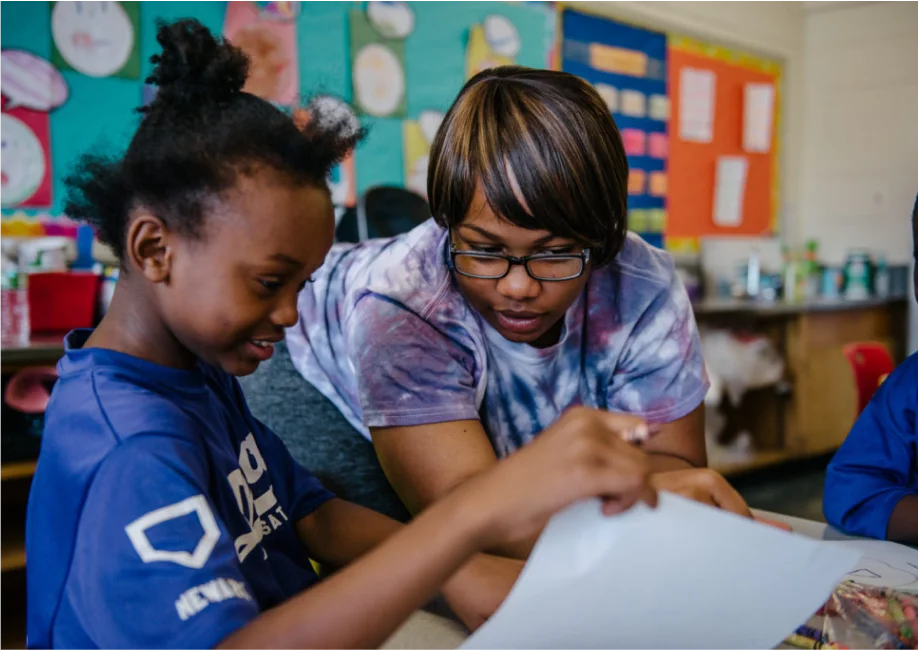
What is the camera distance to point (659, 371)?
101 cm

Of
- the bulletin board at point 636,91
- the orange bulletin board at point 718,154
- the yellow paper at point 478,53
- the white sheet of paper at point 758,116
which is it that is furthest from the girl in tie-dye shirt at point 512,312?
the white sheet of paper at point 758,116

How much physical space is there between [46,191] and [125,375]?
1.89 metres

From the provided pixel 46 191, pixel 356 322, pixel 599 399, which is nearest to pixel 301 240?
pixel 356 322

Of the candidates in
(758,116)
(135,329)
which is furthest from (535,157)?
(758,116)

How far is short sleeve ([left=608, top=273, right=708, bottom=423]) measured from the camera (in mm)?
1000

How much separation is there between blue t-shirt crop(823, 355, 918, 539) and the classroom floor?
7.06ft

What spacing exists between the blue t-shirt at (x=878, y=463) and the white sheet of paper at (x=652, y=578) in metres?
0.49

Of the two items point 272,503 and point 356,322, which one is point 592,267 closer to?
point 356,322

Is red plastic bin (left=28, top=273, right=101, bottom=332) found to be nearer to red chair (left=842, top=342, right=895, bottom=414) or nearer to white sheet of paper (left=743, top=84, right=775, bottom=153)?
red chair (left=842, top=342, right=895, bottom=414)

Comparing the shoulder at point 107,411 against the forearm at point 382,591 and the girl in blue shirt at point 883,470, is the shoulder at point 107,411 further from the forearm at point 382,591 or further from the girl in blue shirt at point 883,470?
the girl in blue shirt at point 883,470

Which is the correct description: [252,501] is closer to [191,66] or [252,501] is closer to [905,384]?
[191,66]

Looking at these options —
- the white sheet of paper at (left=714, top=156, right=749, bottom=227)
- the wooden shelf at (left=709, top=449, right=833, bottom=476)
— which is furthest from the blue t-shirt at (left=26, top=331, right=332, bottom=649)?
the white sheet of paper at (left=714, top=156, right=749, bottom=227)

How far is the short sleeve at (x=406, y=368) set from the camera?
853 millimetres

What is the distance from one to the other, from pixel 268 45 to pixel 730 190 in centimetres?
266
